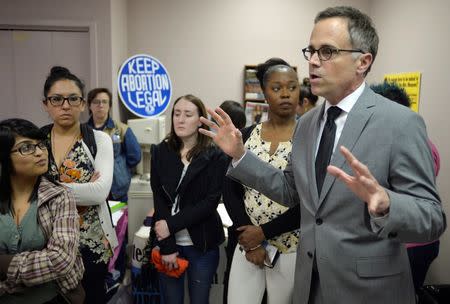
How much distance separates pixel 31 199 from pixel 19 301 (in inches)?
15.4

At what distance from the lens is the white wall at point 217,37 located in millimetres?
4266

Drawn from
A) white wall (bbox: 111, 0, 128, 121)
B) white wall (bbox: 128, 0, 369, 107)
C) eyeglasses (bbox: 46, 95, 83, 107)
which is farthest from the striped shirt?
white wall (bbox: 128, 0, 369, 107)

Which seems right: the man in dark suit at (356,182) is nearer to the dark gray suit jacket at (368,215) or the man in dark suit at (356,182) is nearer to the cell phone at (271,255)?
the dark gray suit jacket at (368,215)

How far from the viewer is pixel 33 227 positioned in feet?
4.62

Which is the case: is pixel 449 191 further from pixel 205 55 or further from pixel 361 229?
pixel 205 55

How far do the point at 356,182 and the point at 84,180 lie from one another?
50.5 inches

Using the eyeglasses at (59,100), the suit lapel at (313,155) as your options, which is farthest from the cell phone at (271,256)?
the eyeglasses at (59,100)

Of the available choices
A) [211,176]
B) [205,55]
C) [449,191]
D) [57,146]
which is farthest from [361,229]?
[205,55]

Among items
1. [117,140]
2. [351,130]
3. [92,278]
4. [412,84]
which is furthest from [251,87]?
[351,130]

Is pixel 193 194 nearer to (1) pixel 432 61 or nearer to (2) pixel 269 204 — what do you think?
(2) pixel 269 204

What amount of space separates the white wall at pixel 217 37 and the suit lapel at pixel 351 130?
3370 millimetres

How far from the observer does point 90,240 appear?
1.71 metres

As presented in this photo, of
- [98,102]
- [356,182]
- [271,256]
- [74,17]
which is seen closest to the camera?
[356,182]

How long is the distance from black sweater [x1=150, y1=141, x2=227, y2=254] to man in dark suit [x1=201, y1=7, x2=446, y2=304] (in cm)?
69
